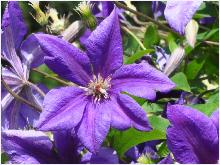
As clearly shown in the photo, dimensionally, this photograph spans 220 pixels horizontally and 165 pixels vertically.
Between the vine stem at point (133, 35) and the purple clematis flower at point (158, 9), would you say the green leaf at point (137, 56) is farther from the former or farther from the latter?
the purple clematis flower at point (158, 9)

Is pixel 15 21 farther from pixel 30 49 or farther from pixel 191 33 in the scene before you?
pixel 191 33

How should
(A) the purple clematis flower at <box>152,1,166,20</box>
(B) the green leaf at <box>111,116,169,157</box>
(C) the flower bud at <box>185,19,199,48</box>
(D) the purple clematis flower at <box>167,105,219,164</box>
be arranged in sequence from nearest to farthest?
1. (D) the purple clematis flower at <box>167,105,219,164</box>
2. (B) the green leaf at <box>111,116,169,157</box>
3. (C) the flower bud at <box>185,19,199,48</box>
4. (A) the purple clematis flower at <box>152,1,166,20</box>

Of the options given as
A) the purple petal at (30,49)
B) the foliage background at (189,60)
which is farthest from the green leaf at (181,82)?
the purple petal at (30,49)

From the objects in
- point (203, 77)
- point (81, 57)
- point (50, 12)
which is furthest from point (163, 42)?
point (81, 57)

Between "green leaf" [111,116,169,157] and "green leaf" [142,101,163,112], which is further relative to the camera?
"green leaf" [142,101,163,112]

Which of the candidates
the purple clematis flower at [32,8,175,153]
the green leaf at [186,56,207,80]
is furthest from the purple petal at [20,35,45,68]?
the green leaf at [186,56,207,80]

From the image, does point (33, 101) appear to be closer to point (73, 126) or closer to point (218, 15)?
point (73, 126)

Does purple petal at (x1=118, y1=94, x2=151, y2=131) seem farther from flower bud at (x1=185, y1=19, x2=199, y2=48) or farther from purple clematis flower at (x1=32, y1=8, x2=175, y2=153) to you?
flower bud at (x1=185, y1=19, x2=199, y2=48)

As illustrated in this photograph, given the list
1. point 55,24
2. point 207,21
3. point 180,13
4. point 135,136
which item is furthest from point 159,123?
point 207,21
